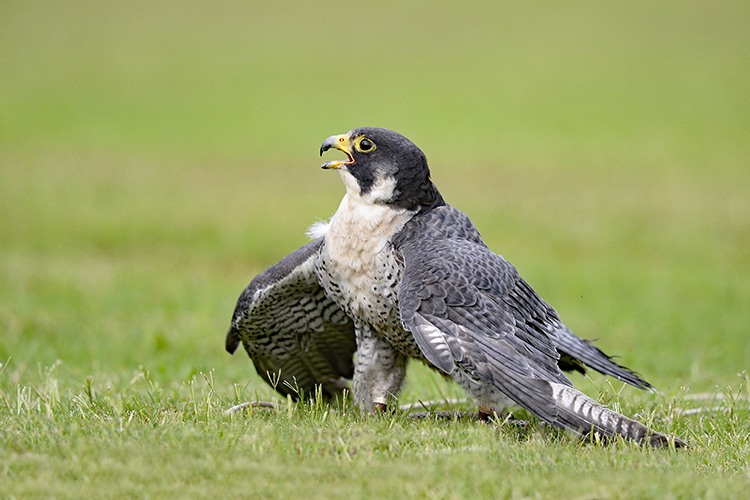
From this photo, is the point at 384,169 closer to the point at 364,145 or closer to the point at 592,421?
the point at 364,145

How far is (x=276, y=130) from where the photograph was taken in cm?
1992

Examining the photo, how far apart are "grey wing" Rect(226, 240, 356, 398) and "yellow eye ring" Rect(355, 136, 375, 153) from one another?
24.9 inches

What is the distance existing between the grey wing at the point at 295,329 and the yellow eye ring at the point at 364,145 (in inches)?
24.9

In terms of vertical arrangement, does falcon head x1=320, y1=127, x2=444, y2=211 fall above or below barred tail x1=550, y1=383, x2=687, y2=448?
above

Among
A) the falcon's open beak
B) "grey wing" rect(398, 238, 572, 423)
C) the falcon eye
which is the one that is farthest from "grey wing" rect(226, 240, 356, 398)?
"grey wing" rect(398, 238, 572, 423)

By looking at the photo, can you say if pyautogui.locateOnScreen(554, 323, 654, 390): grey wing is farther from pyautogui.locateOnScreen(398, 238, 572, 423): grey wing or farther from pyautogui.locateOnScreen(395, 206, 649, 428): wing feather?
pyautogui.locateOnScreen(398, 238, 572, 423): grey wing

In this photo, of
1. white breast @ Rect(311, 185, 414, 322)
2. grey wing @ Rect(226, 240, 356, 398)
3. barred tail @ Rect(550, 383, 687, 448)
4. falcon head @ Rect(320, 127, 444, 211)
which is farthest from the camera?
grey wing @ Rect(226, 240, 356, 398)

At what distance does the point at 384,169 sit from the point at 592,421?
1812 mm

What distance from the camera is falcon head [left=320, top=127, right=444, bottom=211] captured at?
14.3 feet

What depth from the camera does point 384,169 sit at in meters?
4.36

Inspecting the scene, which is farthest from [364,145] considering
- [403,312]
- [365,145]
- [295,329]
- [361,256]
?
[295,329]

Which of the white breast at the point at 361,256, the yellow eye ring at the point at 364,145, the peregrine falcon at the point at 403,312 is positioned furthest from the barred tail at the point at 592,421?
the yellow eye ring at the point at 364,145

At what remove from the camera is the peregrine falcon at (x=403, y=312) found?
3461mm

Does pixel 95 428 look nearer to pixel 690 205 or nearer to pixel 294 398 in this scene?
pixel 294 398
